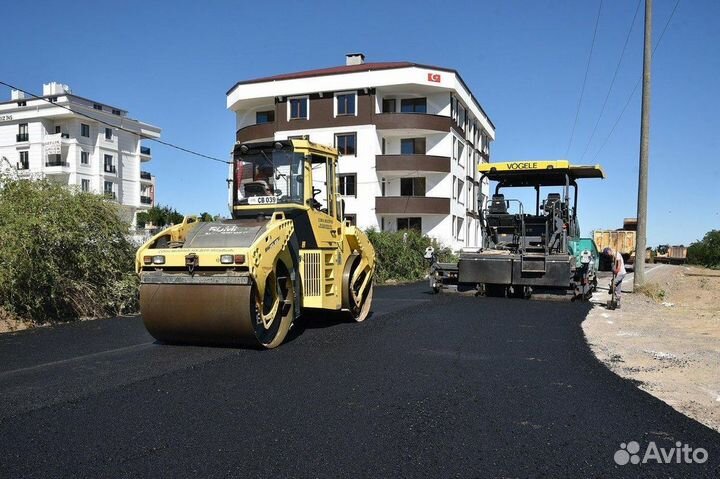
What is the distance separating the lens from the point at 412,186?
4047 centimetres

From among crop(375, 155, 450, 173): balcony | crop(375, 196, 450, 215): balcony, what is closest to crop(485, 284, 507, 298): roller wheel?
crop(375, 196, 450, 215): balcony

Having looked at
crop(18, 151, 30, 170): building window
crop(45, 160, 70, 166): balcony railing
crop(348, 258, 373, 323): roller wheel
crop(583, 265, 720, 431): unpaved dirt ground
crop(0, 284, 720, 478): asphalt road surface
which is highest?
crop(18, 151, 30, 170): building window

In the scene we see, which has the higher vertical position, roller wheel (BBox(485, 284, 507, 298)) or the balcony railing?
the balcony railing

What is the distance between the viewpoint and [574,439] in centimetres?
451

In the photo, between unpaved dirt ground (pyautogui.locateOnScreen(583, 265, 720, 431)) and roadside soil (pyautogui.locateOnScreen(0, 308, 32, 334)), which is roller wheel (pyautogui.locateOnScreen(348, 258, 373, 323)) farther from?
roadside soil (pyautogui.locateOnScreen(0, 308, 32, 334))

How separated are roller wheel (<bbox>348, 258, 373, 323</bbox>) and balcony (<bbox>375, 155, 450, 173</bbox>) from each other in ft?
91.7

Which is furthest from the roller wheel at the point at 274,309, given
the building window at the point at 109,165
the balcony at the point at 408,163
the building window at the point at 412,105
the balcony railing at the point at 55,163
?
the building window at the point at 109,165

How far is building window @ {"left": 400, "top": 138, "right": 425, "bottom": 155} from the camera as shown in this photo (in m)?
40.7

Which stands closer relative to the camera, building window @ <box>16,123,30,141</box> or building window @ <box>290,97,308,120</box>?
building window @ <box>290,97,308,120</box>

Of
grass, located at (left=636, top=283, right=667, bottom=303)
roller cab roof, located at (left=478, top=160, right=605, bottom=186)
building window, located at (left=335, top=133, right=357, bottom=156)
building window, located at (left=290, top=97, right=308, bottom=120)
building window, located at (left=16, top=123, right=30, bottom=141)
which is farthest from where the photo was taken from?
building window, located at (left=16, top=123, right=30, bottom=141)

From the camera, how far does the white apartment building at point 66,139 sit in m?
55.5

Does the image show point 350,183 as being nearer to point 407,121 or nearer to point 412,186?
point 412,186

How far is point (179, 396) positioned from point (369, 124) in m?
34.2

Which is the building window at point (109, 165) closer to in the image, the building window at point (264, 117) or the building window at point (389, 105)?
the building window at point (264, 117)
